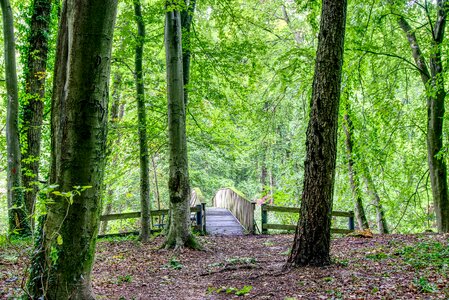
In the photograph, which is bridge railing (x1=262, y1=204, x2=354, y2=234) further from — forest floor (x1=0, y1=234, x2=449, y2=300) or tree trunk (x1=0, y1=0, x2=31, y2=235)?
tree trunk (x1=0, y1=0, x2=31, y2=235)

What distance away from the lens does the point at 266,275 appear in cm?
482

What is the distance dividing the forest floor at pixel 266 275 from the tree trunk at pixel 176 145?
0.56 m

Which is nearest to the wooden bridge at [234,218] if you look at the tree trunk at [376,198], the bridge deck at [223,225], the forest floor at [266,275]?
the bridge deck at [223,225]

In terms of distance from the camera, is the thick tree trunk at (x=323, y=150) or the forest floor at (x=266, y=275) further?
the thick tree trunk at (x=323, y=150)

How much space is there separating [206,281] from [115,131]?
20.2ft

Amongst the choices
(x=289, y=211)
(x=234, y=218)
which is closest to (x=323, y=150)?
(x=289, y=211)

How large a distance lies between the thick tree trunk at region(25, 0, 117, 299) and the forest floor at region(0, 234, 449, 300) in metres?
0.34

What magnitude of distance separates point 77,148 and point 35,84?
7.39 metres

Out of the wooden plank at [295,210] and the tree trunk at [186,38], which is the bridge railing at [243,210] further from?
the tree trunk at [186,38]

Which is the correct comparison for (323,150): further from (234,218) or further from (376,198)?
(234,218)

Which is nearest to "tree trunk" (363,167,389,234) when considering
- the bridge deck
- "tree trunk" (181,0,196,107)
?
the bridge deck

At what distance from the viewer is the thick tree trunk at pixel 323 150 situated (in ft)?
16.1

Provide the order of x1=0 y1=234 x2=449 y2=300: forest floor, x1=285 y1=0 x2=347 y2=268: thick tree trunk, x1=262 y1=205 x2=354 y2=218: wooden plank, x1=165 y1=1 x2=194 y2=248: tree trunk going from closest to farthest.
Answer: x1=0 y1=234 x2=449 y2=300: forest floor, x1=285 y1=0 x2=347 y2=268: thick tree trunk, x1=165 y1=1 x2=194 y2=248: tree trunk, x1=262 y1=205 x2=354 y2=218: wooden plank

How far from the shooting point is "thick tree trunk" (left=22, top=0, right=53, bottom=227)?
29.0 ft
